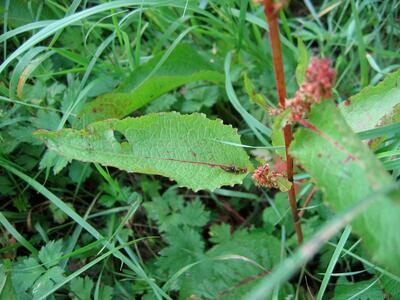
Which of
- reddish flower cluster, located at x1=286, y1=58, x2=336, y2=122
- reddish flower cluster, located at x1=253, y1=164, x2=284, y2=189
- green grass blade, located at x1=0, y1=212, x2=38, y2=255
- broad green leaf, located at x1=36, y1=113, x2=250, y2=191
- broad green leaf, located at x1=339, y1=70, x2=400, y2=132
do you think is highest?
reddish flower cluster, located at x1=286, y1=58, x2=336, y2=122

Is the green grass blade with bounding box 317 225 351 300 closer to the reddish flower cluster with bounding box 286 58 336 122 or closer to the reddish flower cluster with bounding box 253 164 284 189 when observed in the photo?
the reddish flower cluster with bounding box 253 164 284 189

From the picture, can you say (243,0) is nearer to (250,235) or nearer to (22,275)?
(250,235)

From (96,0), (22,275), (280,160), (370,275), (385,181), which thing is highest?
(96,0)

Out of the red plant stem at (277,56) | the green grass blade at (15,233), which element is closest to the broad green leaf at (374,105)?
the red plant stem at (277,56)

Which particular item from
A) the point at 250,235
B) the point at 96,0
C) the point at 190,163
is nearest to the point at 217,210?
the point at 250,235

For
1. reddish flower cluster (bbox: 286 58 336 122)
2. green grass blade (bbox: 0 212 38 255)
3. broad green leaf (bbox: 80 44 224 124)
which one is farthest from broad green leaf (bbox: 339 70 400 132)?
green grass blade (bbox: 0 212 38 255)

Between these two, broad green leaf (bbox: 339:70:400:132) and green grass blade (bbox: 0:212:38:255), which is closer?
broad green leaf (bbox: 339:70:400:132)
